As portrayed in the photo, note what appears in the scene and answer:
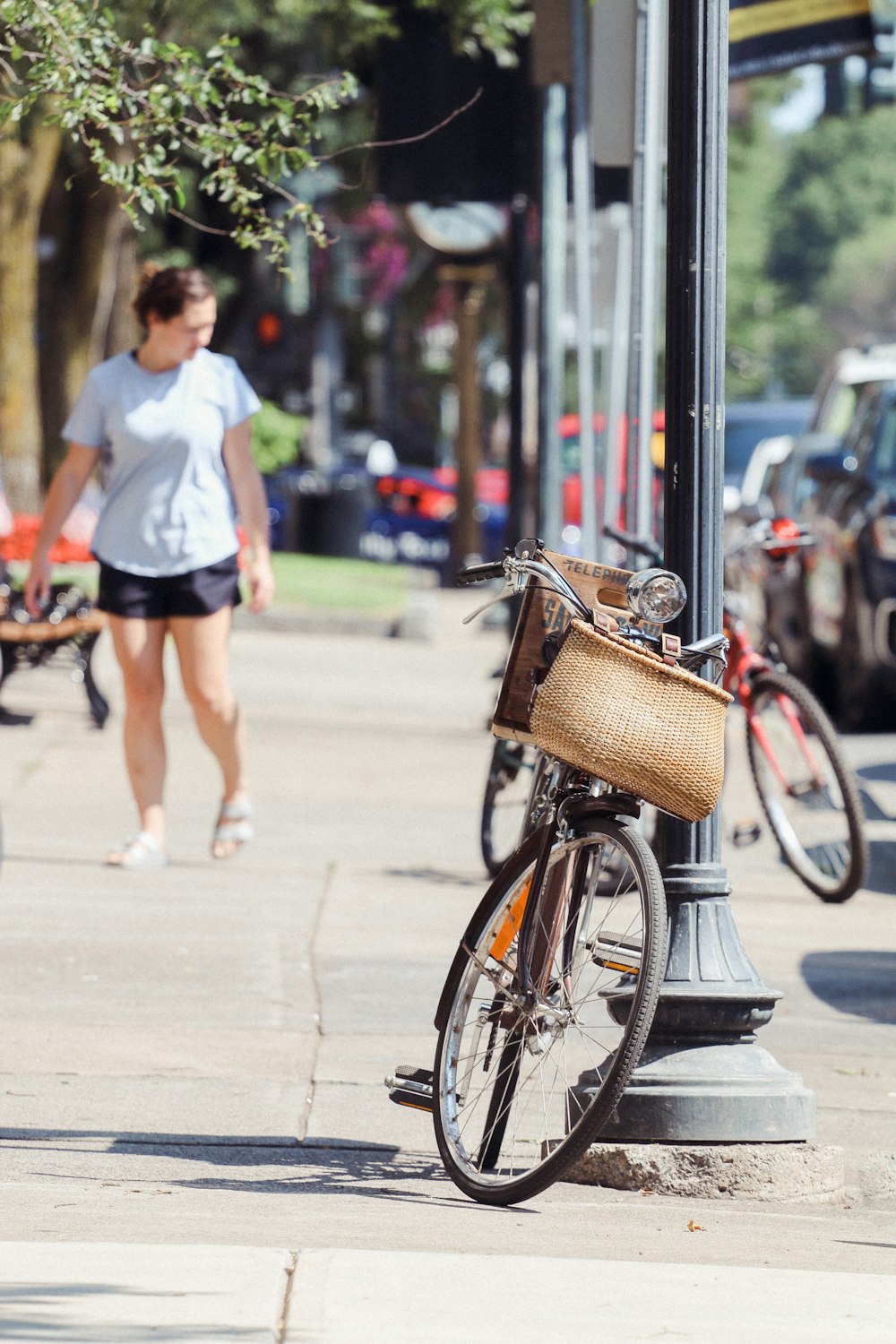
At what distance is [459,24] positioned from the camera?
959 cm

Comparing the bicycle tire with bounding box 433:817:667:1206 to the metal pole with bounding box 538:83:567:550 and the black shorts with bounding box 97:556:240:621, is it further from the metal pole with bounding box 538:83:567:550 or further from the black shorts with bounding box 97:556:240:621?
the metal pole with bounding box 538:83:567:550

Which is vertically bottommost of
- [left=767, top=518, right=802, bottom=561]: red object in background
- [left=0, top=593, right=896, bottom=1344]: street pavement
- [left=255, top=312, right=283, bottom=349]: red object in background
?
[left=0, top=593, right=896, bottom=1344]: street pavement

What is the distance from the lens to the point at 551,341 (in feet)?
34.0

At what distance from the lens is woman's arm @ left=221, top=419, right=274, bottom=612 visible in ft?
23.7

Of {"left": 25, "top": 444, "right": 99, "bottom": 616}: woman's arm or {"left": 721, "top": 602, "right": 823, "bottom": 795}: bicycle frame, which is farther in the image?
{"left": 721, "top": 602, "right": 823, "bottom": 795}: bicycle frame

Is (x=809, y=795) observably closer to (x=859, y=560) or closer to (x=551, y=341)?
(x=551, y=341)

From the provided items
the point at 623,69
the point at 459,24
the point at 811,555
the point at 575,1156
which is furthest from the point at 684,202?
the point at 811,555

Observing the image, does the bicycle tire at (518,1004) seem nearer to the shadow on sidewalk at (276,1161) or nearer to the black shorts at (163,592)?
the shadow on sidewalk at (276,1161)

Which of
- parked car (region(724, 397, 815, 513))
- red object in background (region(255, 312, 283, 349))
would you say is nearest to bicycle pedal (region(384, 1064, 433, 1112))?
parked car (region(724, 397, 815, 513))

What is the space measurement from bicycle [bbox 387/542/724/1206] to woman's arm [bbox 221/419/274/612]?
2.82 metres

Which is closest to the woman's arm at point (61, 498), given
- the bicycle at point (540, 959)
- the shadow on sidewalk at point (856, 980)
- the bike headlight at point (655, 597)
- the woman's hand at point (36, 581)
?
the woman's hand at point (36, 581)

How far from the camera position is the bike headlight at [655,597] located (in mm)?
4238

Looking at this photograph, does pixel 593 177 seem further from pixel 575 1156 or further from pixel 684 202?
pixel 575 1156

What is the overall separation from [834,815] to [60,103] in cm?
378
